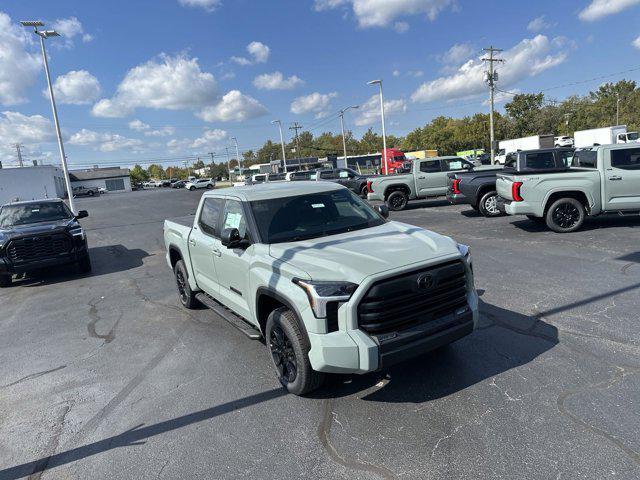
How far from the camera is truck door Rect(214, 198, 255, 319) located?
4229mm

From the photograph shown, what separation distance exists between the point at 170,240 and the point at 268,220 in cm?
286

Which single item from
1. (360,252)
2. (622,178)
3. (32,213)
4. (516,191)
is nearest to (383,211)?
(360,252)

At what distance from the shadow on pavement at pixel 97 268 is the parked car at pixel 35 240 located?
1.14 ft

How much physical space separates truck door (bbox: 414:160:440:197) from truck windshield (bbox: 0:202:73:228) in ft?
40.2

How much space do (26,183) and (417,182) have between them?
60032mm

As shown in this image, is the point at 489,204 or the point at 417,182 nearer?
the point at 489,204

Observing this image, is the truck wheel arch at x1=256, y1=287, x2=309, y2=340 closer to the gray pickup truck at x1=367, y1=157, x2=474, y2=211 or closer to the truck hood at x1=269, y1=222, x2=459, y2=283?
the truck hood at x1=269, y1=222, x2=459, y2=283

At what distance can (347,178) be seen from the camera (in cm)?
2280

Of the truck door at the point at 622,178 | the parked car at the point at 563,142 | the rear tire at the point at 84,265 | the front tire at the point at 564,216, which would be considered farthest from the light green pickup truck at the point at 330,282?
the parked car at the point at 563,142

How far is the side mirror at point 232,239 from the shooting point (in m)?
4.17

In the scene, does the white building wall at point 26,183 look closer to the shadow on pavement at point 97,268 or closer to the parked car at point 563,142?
the shadow on pavement at point 97,268

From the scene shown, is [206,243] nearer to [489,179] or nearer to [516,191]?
[516,191]

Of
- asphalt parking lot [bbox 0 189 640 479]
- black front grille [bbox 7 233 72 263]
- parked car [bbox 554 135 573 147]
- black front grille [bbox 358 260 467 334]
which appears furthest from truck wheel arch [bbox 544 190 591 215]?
parked car [bbox 554 135 573 147]

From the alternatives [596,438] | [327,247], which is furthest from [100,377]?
[596,438]
